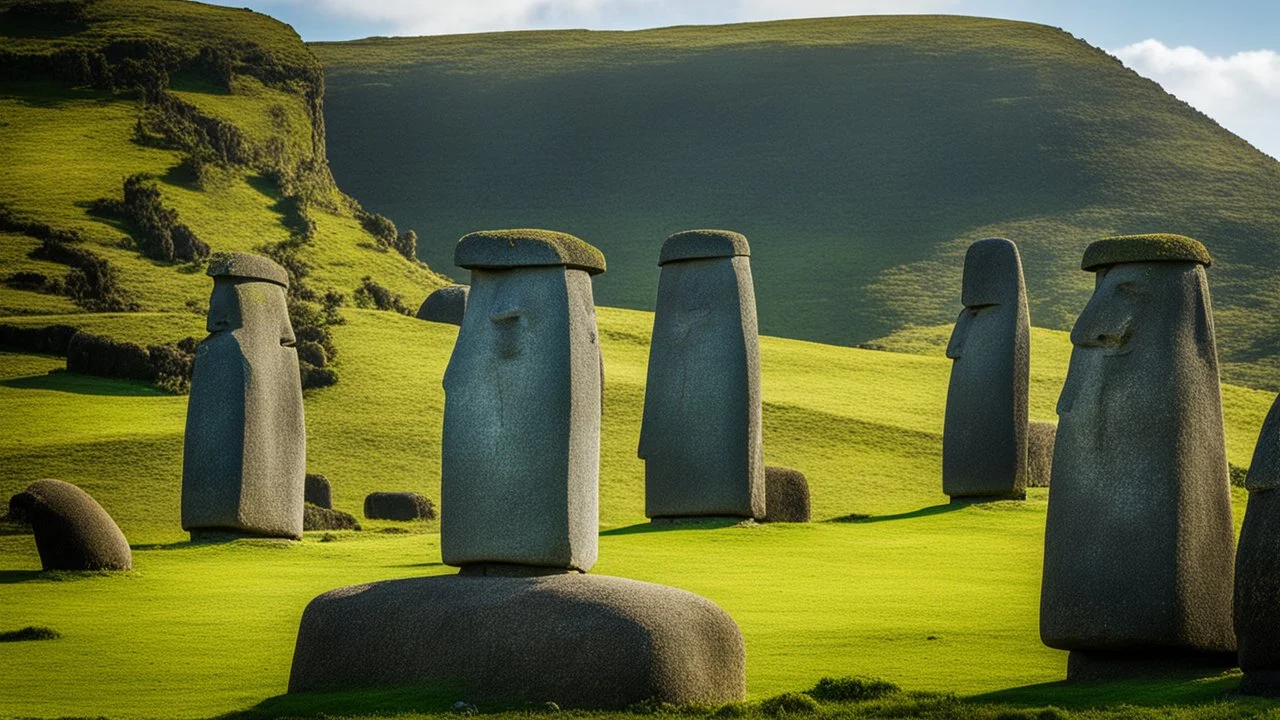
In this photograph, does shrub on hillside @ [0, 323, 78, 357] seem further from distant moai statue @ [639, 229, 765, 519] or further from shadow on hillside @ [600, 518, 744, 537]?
shadow on hillside @ [600, 518, 744, 537]

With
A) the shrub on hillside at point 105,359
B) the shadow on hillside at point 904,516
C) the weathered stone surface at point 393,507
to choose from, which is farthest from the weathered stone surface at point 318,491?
the shrub on hillside at point 105,359

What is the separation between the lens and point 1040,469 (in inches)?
1248

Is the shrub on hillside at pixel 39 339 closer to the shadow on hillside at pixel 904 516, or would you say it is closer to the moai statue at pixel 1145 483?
the shadow on hillside at pixel 904 516

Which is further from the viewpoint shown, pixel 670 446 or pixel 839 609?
pixel 670 446

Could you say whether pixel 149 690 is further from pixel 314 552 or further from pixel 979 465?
pixel 979 465

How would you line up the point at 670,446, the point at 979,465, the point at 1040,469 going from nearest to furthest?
1. the point at 670,446
2. the point at 979,465
3. the point at 1040,469

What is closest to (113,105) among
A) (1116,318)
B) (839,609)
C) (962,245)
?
(962,245)

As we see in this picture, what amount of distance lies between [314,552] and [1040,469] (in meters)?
14.7

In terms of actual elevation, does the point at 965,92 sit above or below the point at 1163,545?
above

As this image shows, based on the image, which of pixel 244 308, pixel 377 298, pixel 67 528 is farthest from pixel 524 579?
pixel 377 298

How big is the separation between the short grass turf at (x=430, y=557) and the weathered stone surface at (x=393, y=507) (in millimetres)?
701

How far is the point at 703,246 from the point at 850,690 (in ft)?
47.6

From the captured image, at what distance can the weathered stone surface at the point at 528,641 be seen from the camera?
449 inches

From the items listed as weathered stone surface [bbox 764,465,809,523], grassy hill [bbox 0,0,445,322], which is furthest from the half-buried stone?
grassy hill [bbox 0,0,445,322]
